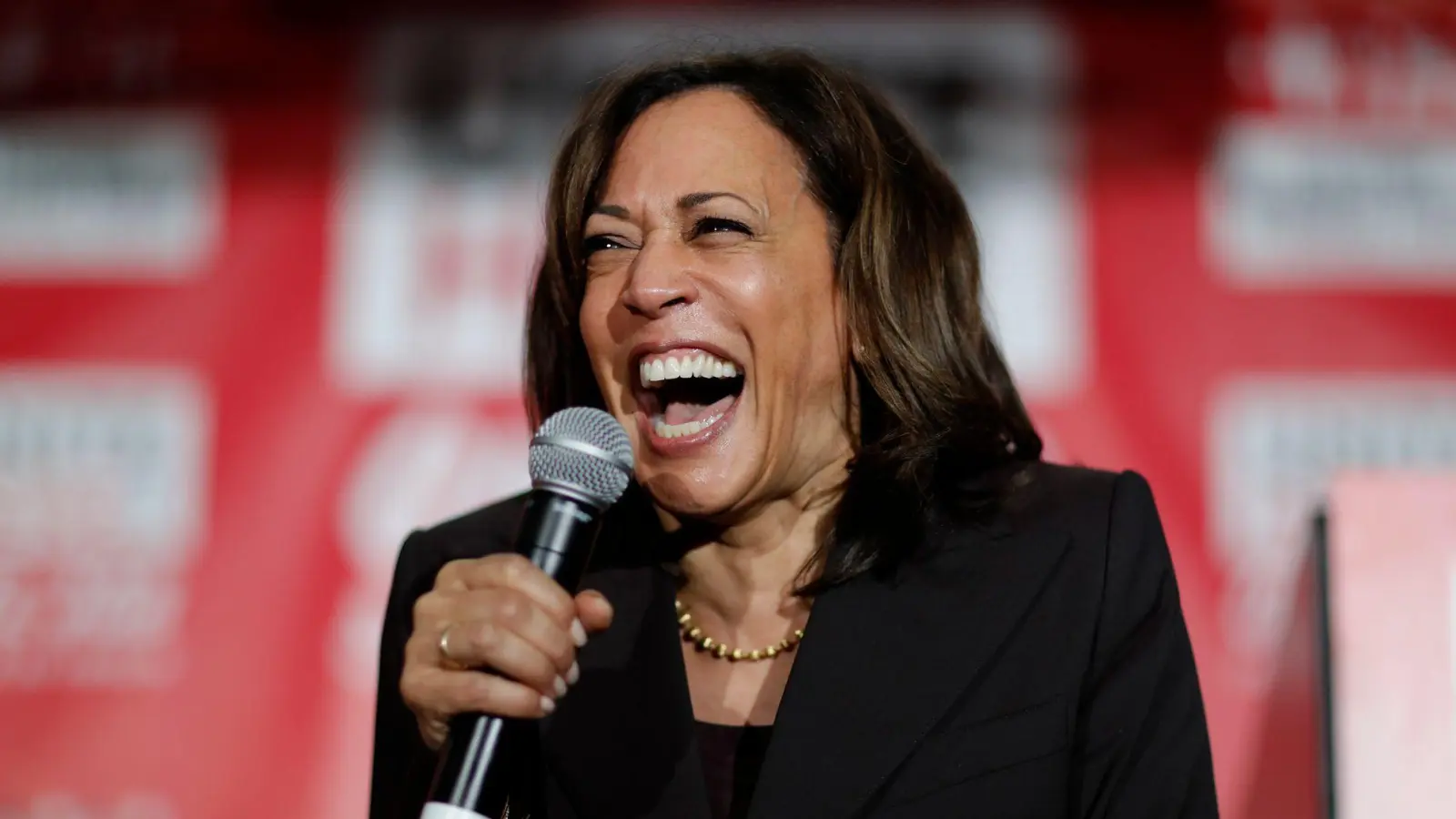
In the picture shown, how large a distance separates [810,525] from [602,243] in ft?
1.21

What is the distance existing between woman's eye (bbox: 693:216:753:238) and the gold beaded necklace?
38 centimetres

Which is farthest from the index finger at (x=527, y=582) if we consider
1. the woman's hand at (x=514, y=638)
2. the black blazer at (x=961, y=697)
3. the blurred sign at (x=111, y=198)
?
the blurred sign at (x=111, y=198)

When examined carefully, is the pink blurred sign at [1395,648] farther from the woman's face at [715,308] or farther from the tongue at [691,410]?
the tongue at [691,410]

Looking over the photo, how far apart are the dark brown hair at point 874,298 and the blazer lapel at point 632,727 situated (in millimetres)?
173

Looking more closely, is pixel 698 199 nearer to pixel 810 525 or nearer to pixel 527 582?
pixel 810 525

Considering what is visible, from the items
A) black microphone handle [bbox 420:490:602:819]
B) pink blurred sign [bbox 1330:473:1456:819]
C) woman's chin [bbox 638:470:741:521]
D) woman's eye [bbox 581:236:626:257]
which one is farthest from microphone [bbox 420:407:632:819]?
pink blurred sign [bbox 1330:473:1456:819]

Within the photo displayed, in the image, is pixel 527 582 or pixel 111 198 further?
pixel 111 198

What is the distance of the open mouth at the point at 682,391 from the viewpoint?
128cm

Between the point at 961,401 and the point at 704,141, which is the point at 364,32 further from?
the point at 961,401

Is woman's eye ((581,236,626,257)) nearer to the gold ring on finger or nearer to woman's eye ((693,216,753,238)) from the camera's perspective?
woman's eye ((693,216,753,238))

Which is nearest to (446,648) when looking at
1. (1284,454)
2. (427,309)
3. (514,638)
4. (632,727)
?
(514,638)

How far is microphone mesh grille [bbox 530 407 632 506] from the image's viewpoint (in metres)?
0.86

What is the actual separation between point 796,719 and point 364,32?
64.4 inches

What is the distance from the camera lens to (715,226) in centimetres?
132
